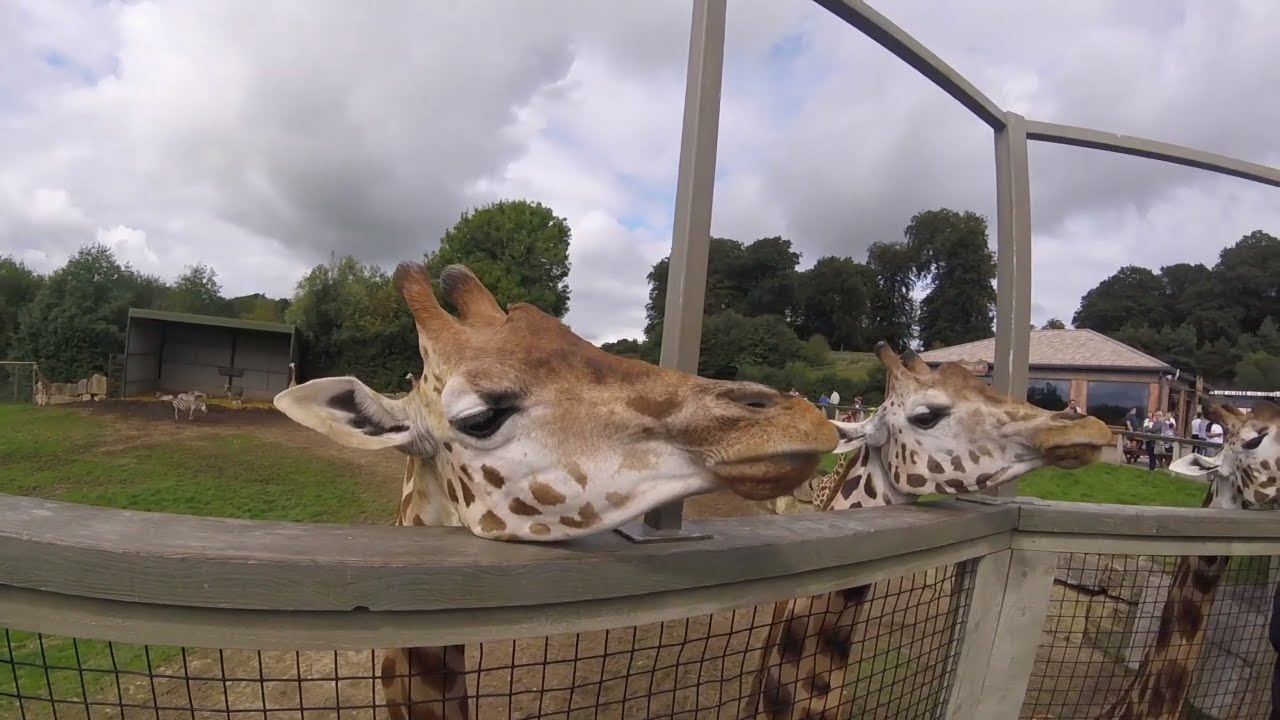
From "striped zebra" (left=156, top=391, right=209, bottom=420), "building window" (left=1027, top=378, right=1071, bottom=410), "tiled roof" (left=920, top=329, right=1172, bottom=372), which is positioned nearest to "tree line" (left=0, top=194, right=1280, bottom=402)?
"tiled roof" (left=920, top=329, right=1172, bottom=372)

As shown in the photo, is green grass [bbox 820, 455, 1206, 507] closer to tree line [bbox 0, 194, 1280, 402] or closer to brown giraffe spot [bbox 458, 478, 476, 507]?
tree line [bbox 0, 194, 1280, 402]

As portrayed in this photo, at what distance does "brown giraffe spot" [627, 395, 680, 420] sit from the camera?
4.24 feet

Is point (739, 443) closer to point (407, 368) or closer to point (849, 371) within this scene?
point (849, 371)

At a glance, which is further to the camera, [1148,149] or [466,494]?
[1148,149]

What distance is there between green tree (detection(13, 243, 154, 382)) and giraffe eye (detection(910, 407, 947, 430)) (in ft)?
84.6

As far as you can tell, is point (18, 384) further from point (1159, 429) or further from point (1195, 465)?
point (1159, 429)

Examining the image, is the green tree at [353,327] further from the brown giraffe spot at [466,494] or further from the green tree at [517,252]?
the brown giraffe spot at [466,494]

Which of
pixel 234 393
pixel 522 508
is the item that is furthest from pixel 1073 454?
pixel 234 393

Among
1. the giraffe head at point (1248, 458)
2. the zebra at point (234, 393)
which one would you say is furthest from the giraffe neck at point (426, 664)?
the zebra at point (234, 393)

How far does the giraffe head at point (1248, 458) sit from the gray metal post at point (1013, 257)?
1.57 metres

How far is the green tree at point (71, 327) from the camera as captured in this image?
2025 cm

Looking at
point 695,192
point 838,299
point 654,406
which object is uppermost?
point 838,299

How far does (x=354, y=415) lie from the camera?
1.45 m

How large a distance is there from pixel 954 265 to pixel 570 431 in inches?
135
